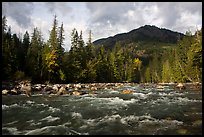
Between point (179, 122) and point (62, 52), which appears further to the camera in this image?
point (62, 52)

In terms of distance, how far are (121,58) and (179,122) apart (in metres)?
65.5

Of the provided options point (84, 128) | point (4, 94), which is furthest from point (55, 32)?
point (84, 128)

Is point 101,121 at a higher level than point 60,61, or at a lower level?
lower

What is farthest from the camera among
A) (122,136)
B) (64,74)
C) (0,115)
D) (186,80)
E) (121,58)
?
(121,58)

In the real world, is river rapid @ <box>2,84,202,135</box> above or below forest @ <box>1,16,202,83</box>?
below

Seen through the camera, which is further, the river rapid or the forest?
the forest

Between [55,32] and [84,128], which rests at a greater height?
[55,32]

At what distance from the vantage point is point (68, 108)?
17.5 metres

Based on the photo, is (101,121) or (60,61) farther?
(60,61)

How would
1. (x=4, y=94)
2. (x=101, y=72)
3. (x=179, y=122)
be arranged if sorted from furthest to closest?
1. (x=101, y=72)
2. (x=4, y=94)
3. (x=179, y=122)

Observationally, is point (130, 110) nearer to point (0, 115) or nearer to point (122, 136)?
point (122, 136)

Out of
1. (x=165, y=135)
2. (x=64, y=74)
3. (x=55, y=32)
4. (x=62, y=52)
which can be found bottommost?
(x=165, y=135)

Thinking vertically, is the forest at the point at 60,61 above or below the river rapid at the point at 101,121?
above

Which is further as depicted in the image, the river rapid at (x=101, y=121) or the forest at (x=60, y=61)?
the forest at (x=60, y=61)
